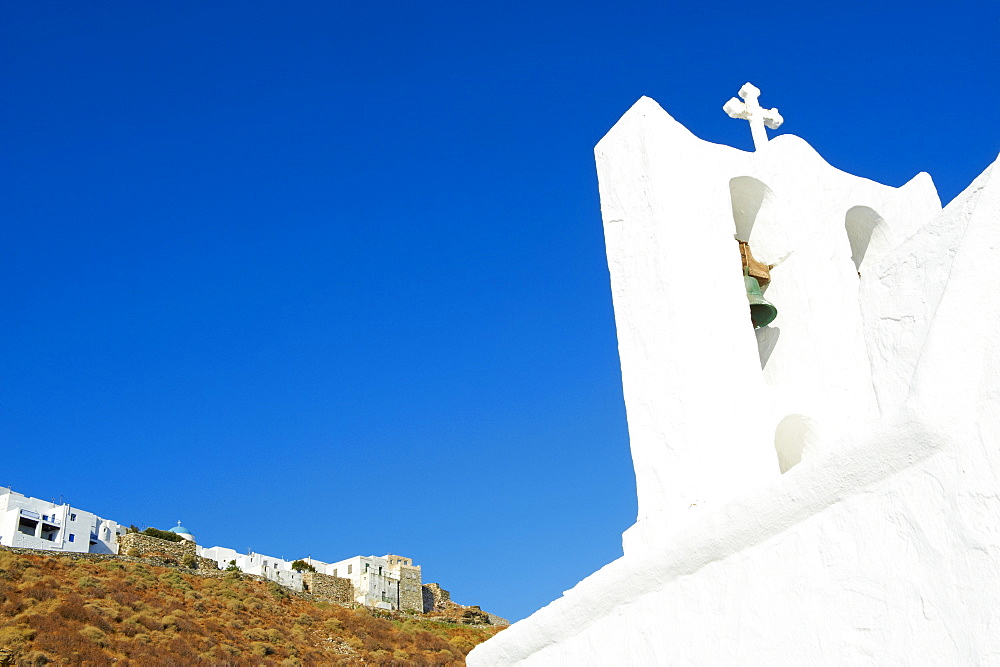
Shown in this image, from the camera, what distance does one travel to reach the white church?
333 cm

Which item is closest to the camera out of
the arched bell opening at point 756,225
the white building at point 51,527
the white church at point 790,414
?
the white church at point 790,414

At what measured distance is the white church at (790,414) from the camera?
3.33m

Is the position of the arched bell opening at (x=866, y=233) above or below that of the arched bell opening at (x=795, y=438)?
above

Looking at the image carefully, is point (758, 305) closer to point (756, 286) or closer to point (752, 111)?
point (756, 286)

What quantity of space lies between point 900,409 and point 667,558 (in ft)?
4.51

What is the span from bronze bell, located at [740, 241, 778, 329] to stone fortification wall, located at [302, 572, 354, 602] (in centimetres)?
3180

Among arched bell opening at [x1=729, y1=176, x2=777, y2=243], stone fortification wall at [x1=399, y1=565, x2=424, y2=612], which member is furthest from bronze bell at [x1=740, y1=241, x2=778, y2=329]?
stone fortification wall at [x1=399, y1=565, x2=424, y2=612]

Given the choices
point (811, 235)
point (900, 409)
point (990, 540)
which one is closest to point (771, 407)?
point (811, 235)

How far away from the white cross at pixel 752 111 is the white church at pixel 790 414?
22 mm

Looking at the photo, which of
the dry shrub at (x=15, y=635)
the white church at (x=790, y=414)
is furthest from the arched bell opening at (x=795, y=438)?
the dry shrub at (x=15, y=635)

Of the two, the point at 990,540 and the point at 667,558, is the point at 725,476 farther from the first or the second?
the point at 990,540

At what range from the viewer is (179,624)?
21938 millimetres

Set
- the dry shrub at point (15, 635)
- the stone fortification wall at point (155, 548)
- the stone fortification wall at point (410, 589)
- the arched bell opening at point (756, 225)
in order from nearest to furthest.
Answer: the arched bell opening at point (756, 225), the dry shrub at point (15, 635), the stone fortification wall at point (155, 548), the stone fortification wall at point (410, 589)

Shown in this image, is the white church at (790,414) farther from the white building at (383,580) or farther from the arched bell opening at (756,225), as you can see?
the white building at (383,580)
